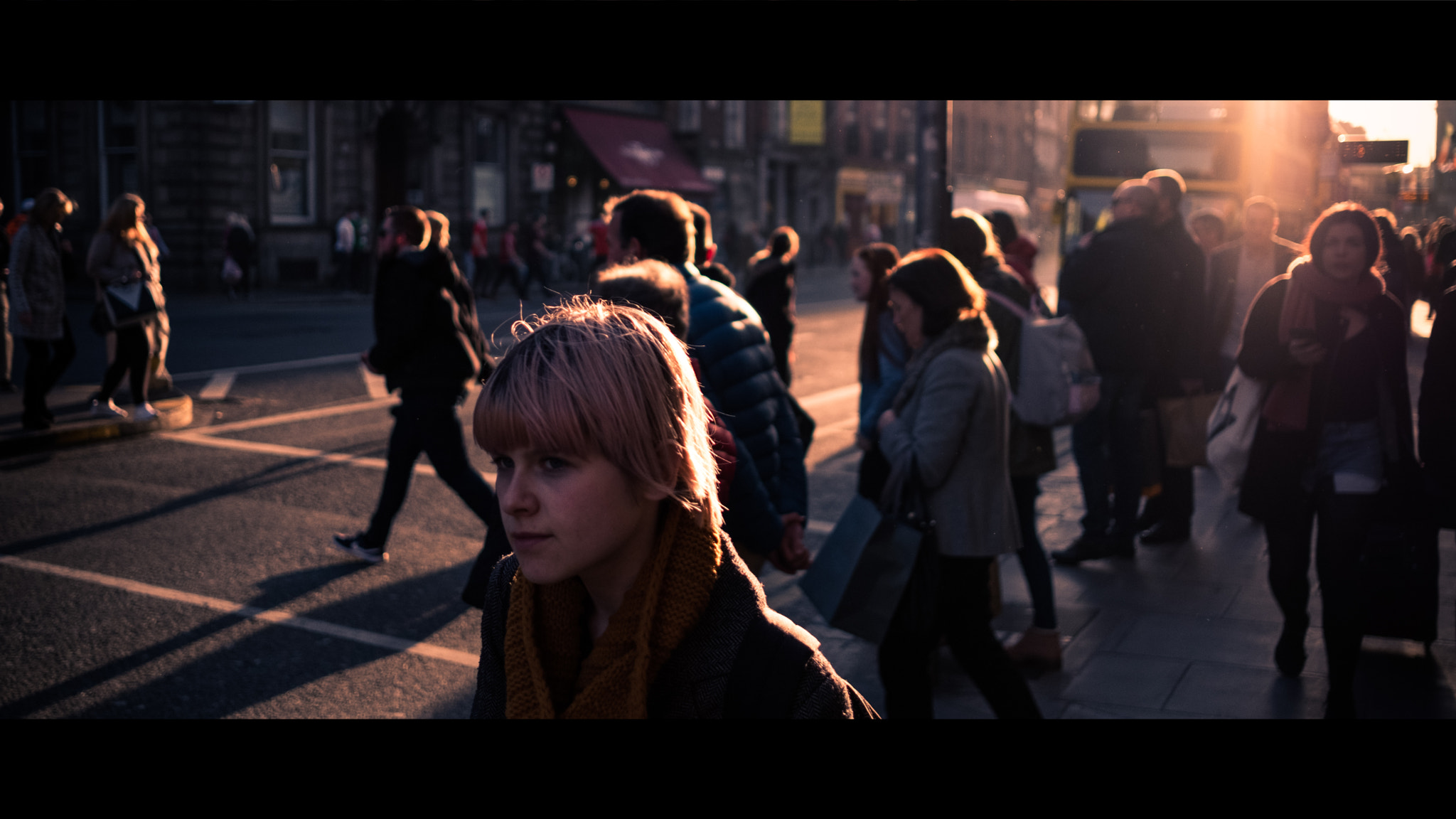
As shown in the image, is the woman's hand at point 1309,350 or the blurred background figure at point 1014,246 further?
the blurred background figure at point 1014,246

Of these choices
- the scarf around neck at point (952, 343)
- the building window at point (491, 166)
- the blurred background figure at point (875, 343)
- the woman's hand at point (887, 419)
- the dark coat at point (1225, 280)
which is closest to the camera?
the scarf around neck at point (952, 343)

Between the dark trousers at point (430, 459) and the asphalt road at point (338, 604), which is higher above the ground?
the dark trousers at point (430, 459)

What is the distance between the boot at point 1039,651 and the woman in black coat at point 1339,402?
0.96m

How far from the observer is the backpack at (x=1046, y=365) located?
5.04 metres

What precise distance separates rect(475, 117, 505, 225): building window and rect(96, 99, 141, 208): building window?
7764mm

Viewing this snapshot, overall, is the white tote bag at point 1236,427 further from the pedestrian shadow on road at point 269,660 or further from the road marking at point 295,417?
the road marking at point 295,417

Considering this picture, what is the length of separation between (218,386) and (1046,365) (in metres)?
9.05

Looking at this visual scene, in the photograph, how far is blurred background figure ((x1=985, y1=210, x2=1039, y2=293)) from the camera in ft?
22.2

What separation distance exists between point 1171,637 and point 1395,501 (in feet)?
4.20

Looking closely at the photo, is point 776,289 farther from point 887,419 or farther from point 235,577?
point 887,419

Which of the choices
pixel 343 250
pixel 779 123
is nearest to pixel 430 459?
pixel 343 250

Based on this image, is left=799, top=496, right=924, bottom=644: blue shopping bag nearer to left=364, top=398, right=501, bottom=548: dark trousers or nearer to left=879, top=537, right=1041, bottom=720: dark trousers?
left=879, top=537, right=1041, bottom=720: dark trousers

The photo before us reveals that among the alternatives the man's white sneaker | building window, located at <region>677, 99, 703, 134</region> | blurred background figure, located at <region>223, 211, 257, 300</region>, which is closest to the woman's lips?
the man's white sneaker

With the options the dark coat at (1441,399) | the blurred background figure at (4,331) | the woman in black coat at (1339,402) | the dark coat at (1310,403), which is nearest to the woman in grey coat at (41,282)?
the blurred background figure at (4,331)
